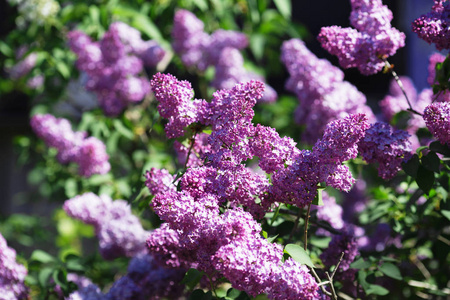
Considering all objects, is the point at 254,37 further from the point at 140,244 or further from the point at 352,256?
the point at 352,256

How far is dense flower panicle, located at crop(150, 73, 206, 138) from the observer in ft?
4.73

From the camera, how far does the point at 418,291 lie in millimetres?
2178

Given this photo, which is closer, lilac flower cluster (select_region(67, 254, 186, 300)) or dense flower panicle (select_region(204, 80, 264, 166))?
dense flower panicle (select_region(204, 80, 264, 166))

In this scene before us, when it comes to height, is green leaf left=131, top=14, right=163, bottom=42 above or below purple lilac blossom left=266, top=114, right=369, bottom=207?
below

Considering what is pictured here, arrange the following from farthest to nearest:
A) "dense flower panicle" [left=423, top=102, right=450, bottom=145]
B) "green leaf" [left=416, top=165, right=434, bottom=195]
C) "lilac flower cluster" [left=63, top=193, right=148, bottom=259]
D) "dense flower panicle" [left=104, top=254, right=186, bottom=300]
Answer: "lilac flower cluster" [left=63, top=193, right=148, bottom=259]
"dense flower panicle" [left=104, top=254, right=186, bottom=300]
"green leaf" [left=416, top=165, right=434, bottom=195]
"dense flower panicle" [left=423, top=102, right=450, bottom=145]

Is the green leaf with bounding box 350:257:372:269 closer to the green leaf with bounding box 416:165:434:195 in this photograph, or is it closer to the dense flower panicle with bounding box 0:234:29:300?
the green leaf with bounding box 416:165:434:195

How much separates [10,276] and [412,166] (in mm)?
1356

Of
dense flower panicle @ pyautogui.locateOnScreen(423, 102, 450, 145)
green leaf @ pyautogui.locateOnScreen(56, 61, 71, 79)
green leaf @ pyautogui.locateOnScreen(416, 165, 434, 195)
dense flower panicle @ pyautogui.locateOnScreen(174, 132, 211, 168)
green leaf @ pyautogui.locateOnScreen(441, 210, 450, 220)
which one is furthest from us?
green leaf @ pyautogui.locateOnScreen(56, 61, 71, 79)

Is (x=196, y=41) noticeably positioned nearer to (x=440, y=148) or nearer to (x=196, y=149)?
(x=196, y=149)

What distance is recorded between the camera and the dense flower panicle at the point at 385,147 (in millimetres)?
1492

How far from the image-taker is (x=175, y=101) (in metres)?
1.45

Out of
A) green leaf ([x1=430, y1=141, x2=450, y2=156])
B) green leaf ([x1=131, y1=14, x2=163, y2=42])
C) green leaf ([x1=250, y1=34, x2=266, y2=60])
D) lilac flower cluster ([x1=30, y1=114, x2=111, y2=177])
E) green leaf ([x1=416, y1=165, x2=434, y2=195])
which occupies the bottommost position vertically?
lilac flower cluster ([x1=30, y1=114, x2=111, y2=177])

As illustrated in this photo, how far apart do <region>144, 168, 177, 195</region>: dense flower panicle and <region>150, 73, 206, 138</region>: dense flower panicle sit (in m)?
0.14

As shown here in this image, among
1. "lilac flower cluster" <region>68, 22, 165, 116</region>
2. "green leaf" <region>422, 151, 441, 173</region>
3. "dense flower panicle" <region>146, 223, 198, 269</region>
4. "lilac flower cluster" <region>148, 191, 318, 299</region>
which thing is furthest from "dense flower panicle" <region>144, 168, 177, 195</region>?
"lilac flower cluster" <region>68, 22, 165, 116</region>
